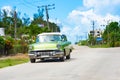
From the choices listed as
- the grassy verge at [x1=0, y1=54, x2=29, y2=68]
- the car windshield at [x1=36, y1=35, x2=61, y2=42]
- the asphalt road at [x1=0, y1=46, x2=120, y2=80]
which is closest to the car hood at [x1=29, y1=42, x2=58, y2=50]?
the car windshield at [x1=36, y1=35, x2=61, y2=42]

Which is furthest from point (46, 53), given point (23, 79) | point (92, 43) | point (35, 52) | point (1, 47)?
point (92, 43)

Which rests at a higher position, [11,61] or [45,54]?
[45,54]

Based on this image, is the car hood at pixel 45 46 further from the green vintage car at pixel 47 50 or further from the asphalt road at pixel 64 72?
the asphalt road at pixel 64 72

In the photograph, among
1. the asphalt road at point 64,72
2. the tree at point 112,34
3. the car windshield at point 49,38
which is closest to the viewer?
the asphalt road at point 64,72

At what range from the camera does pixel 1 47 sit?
41281 millimetres

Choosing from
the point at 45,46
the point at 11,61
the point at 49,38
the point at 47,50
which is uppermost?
the point at 49,38

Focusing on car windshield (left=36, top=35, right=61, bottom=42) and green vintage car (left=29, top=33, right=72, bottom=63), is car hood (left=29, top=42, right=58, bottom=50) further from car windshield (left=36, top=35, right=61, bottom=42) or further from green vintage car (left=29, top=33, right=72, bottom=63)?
car windshield (left=36, top=35, right=61, bottom=42)

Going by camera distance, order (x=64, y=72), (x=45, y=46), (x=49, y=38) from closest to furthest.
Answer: (x=64, y=72)
(x=45, y=46)
(x=49, y=38)

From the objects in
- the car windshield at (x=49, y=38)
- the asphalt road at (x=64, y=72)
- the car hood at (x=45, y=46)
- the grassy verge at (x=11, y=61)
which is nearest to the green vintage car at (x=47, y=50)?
the car hood at (x=45, y=46)

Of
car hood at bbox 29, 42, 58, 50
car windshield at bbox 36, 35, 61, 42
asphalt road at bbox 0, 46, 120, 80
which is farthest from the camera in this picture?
car windshield at bbox 36, 35, 61, 42

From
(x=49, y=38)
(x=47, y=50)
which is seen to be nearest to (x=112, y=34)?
(x=49, y=38)

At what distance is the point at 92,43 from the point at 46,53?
11389 cm

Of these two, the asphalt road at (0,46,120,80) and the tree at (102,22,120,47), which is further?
the tree at (102,22,120,47)

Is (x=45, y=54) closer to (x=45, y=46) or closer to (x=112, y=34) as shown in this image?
(x=45, y=46)
